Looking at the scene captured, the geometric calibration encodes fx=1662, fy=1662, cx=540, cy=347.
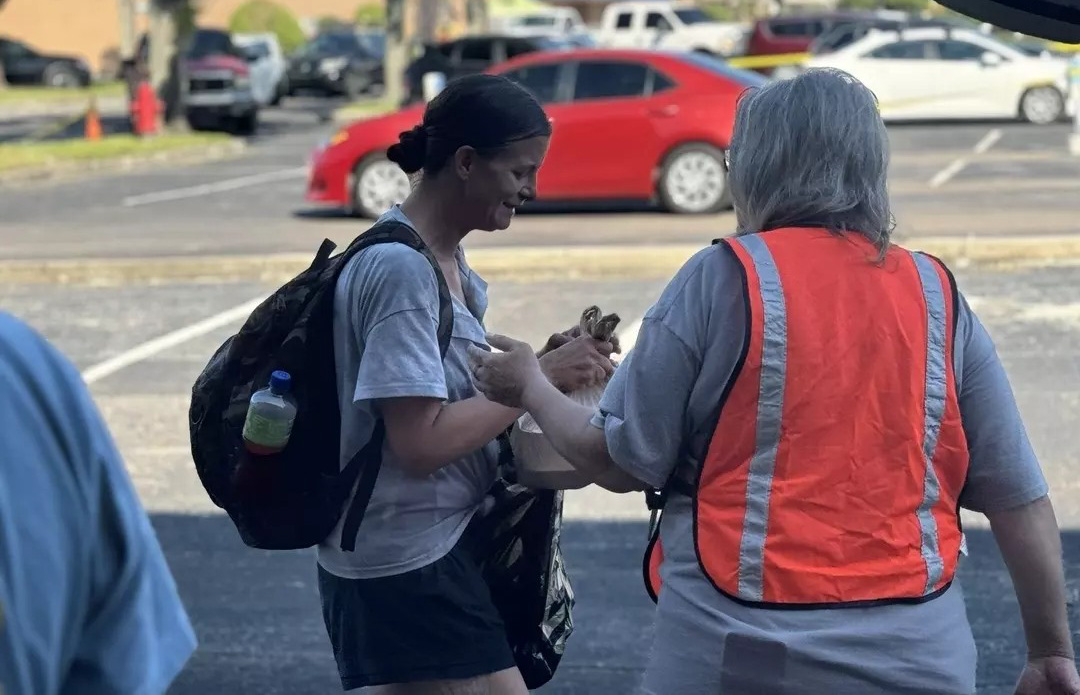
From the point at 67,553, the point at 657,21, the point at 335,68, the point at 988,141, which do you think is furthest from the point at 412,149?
the point at 657,21

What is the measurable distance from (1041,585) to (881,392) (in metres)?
0.50

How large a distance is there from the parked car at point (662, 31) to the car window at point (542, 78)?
87.5 ft

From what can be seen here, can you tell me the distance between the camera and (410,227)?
10.2ft

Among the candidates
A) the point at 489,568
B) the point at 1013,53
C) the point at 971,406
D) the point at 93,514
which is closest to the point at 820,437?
the point at 971,406

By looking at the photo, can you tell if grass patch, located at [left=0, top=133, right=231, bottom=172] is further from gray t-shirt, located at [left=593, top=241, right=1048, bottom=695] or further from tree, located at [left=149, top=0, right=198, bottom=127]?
gray t-shirt, located at [left=593, top=241, right=1048, bottom=695]

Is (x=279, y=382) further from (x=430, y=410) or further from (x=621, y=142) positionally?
(x=621, y=142)

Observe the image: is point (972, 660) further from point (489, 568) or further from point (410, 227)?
point (410, 227)

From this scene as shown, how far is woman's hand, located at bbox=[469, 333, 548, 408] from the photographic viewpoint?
291 cm

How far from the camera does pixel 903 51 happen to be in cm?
2880

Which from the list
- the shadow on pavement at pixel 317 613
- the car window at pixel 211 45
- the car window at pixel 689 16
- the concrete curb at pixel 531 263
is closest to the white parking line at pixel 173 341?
the concrete curb at pixel 531 263

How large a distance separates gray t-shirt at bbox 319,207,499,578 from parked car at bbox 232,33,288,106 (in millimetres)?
34706

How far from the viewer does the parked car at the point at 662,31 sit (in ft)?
144

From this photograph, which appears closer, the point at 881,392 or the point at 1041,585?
the point at 881,392

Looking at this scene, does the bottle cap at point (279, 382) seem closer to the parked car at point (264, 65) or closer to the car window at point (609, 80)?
the car window at point (609, 80)
